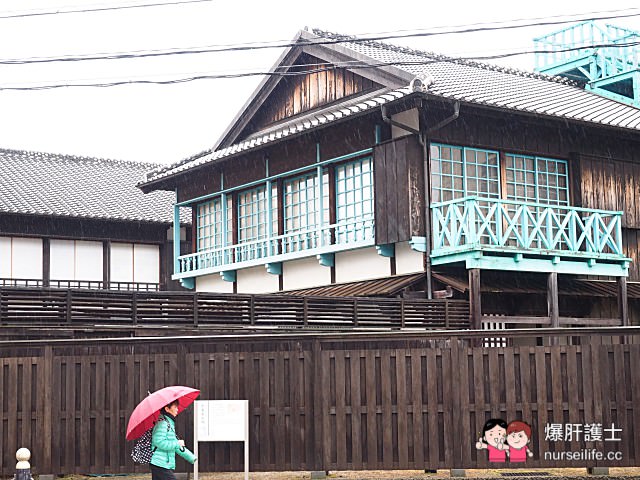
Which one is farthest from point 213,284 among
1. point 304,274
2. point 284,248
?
point 304,274

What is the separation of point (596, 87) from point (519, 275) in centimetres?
935

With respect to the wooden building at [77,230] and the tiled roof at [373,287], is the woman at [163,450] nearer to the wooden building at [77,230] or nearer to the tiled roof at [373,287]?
the tiled roof at [373,287]

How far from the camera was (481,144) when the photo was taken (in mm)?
21797

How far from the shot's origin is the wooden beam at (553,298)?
20.8 m

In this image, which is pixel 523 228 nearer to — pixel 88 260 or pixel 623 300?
pixel 623 300

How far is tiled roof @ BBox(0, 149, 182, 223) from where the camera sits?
1309 inches

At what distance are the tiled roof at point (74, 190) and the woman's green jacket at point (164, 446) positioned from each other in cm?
2249

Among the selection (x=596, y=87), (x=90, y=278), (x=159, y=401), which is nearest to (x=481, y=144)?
(x=596, y=87)

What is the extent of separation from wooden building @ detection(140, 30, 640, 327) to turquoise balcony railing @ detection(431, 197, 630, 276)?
0.14ft

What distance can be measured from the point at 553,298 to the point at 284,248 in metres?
6.87

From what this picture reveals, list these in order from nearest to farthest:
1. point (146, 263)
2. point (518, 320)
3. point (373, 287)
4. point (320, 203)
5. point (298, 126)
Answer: point (518, 320)
point (373, 287)
point (298, 126)
point (320, 203)
point (146, 263)

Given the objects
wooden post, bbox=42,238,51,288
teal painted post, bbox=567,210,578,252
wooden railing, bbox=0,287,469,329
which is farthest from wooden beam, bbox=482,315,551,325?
wooden post, bbox=42,238,51,288

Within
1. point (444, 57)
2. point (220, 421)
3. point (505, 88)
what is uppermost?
point (444, 57)

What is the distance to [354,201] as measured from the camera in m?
22.6
